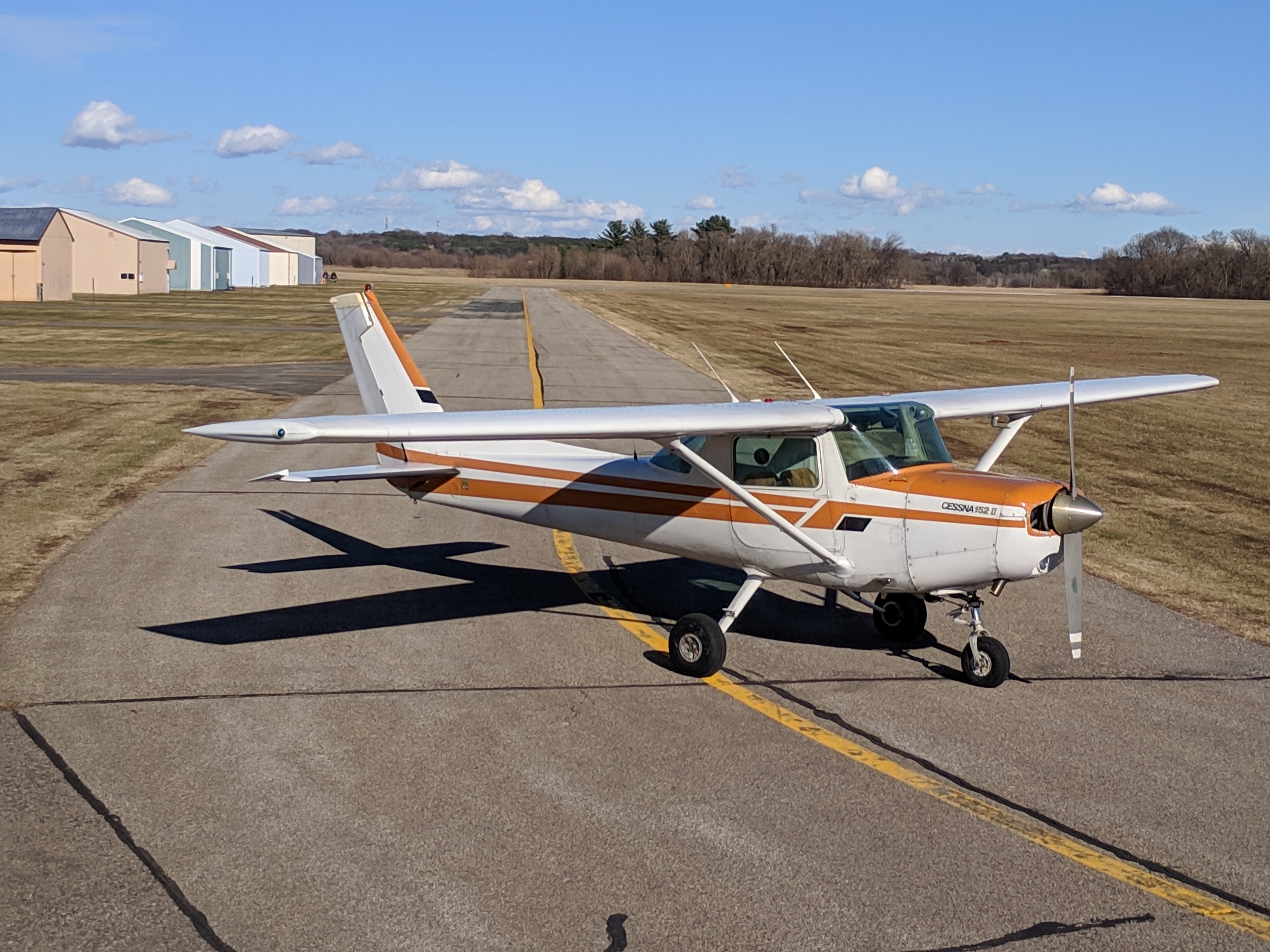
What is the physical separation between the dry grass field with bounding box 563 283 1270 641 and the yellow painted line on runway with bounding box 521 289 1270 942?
16.2 feet

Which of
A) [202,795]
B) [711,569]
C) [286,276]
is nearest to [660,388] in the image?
[711,569]

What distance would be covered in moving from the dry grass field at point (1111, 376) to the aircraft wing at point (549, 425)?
500 cm

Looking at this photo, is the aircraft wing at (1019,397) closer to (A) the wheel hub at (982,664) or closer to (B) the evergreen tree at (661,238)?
(A) the wheel hub at (982,664)

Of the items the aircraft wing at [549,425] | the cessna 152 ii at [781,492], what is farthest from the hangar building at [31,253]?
the aircraft wing at [549,425]

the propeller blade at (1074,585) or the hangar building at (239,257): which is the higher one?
the hangar building at (239,257)

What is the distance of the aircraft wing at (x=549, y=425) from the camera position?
7297mm

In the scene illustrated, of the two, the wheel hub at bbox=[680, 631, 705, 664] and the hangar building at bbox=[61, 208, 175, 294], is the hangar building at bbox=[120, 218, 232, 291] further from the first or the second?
the wheel hub at bbox=[680, 631, 705, 664]

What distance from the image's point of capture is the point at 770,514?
29.2ft

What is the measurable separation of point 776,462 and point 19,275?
216 ft

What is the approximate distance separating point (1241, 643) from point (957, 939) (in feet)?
20.3

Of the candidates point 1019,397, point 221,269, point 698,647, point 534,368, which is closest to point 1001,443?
point 1019,397

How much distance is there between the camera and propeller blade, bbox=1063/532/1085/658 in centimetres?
821

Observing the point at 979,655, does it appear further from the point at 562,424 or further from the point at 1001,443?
the point at 562,424

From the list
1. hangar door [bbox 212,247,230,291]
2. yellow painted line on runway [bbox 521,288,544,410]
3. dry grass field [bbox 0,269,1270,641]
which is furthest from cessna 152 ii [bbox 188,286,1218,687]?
hangar door [bbox 212,247,230,291]
